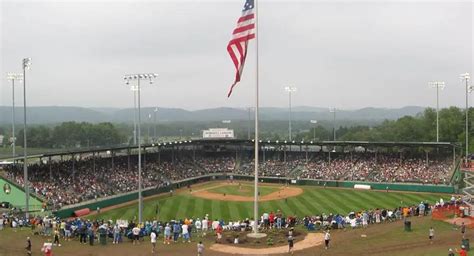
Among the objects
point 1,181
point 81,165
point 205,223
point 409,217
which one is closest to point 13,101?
point 1,181

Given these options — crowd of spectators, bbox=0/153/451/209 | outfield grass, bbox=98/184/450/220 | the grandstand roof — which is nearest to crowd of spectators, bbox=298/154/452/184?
crowd of spectators, bbox=0/153/451/209

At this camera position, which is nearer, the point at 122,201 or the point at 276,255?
the point at 276,255

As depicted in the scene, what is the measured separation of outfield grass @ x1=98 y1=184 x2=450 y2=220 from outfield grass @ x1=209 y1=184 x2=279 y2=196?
4460 mm

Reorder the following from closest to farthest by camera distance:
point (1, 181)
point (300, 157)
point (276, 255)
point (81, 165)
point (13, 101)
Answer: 1. point (276, 255)
2. point (1, 181)
3. point (13, 101)
4. point (81, 165)
5. point (300, 157)

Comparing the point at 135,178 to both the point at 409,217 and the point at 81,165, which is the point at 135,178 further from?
the point at 409,217

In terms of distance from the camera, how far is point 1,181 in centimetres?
4128

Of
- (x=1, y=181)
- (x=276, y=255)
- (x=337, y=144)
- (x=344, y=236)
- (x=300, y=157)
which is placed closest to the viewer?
(x=276, y=255)

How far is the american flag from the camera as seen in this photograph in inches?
960

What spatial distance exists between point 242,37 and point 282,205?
2586 centimetres

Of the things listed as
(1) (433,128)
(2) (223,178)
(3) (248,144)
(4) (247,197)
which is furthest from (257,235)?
(1) (433,128)

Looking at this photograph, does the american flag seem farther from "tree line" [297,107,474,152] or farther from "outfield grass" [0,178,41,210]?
"tree line" [297,107,474,152]

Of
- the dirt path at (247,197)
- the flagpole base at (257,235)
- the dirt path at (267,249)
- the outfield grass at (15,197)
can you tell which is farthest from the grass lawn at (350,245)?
the dirt path at (247,197)

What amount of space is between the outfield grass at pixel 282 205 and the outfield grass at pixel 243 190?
14.6 ft

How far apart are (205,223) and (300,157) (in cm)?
4250
